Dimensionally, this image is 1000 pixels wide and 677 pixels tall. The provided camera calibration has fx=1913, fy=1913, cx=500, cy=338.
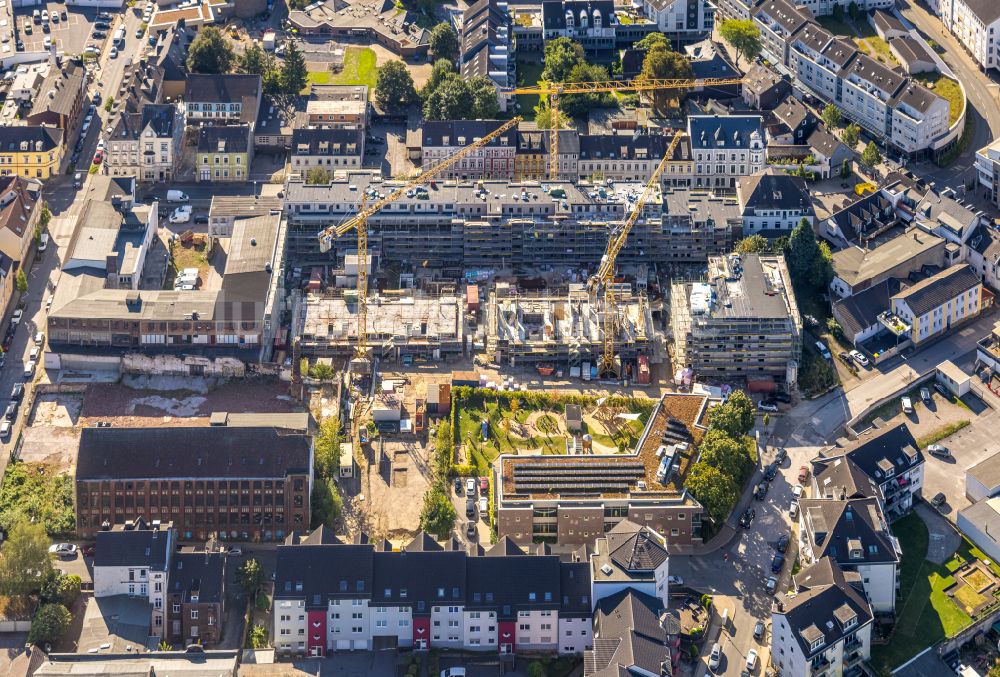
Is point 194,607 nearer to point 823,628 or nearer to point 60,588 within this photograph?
point 60,588

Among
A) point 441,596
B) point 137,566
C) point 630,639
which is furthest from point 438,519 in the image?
point 137,566

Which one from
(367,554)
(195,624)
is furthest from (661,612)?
(195,624)

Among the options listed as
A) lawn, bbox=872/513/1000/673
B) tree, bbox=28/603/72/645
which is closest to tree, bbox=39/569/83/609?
tree, bbox=28/603/72/645

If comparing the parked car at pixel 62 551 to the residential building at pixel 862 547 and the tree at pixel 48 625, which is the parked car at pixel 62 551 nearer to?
the tree at pixel 48 625

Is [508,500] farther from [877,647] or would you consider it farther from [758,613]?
[877,647]

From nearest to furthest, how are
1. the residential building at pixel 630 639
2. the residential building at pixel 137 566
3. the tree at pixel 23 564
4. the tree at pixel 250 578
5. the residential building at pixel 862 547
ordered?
the residential building at pixel 630 639 → the residential building at pixel 137 566 → the tree at pixel 23 564 → the residential building at pixel 862 547 → the tree at pixel 250 578

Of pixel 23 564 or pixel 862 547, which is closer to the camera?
pixel 23 564

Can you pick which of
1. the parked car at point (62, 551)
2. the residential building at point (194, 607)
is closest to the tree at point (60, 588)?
the parked car at point (62, 551)

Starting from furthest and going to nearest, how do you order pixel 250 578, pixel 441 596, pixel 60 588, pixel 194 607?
pixel 250 578, pixel 60 588, pixel 194 607, pixel 441 596
